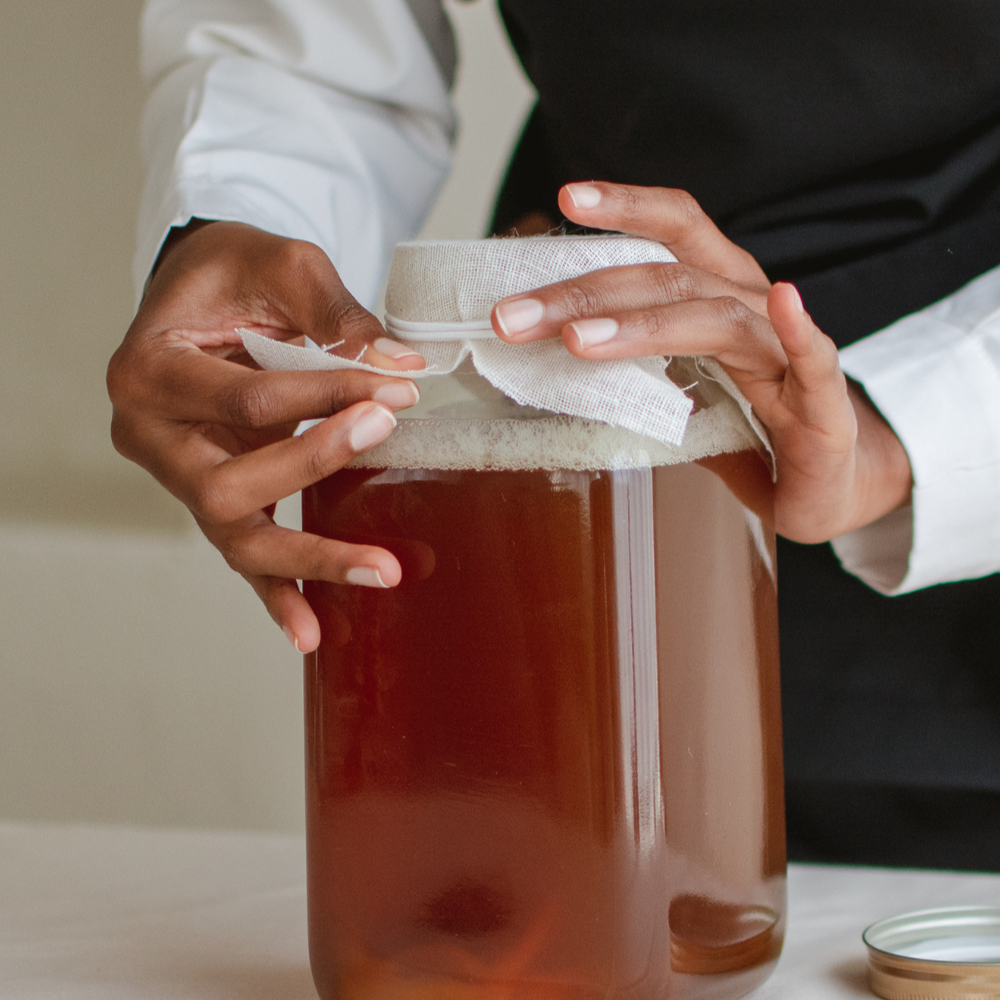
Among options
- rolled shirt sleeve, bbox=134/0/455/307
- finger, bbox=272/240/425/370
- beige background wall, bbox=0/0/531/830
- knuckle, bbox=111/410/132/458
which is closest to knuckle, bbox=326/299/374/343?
finger, bbox=272/240/425/370

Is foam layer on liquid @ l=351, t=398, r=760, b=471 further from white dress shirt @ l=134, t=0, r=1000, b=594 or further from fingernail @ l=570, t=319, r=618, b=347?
white dress shirt @ l=134, t=0, r=1000, b=594

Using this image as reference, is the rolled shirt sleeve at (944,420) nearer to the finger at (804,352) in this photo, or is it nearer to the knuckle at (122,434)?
the finger at (804,352)

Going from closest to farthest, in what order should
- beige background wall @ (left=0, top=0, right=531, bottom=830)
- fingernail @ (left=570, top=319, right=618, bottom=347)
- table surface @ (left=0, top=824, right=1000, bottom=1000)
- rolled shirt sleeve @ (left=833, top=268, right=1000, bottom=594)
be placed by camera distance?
fingernail @ (left=570, top=319, right=618, bottom=347), table surface @ (left=0, top=824, right=1000, bottom=1000), rolled shirt sleeve @ (left=833, top=268, right=1000, bottom=594), beige background wall @ (left=0, top=0, right=531, bottom=830)

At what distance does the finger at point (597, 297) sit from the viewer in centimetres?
35

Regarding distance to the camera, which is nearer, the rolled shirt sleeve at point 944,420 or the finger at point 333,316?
the finger at point 333,316

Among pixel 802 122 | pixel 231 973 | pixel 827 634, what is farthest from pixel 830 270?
pixel 231 973

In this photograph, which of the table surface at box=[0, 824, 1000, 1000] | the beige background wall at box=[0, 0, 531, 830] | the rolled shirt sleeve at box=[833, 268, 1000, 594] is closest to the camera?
the table surface at box=[0, 824, 1000, 1000]

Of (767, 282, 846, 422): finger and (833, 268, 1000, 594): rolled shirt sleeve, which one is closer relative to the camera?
(767, 282, 846, 422): finger

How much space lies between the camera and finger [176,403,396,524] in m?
0.37

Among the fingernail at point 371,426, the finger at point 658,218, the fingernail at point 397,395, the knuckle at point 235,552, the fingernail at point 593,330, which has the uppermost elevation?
the finger at point 658,218

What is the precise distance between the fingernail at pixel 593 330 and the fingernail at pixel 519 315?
1 centimetres

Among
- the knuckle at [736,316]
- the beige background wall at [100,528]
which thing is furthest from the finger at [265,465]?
the beige background wall at [100,528]

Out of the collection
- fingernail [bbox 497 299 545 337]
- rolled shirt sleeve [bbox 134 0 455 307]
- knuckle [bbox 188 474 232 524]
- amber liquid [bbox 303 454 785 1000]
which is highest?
rolled shirt sleeve [bbox 134 0 455 307]

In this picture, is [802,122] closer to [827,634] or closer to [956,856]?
[827,634]
